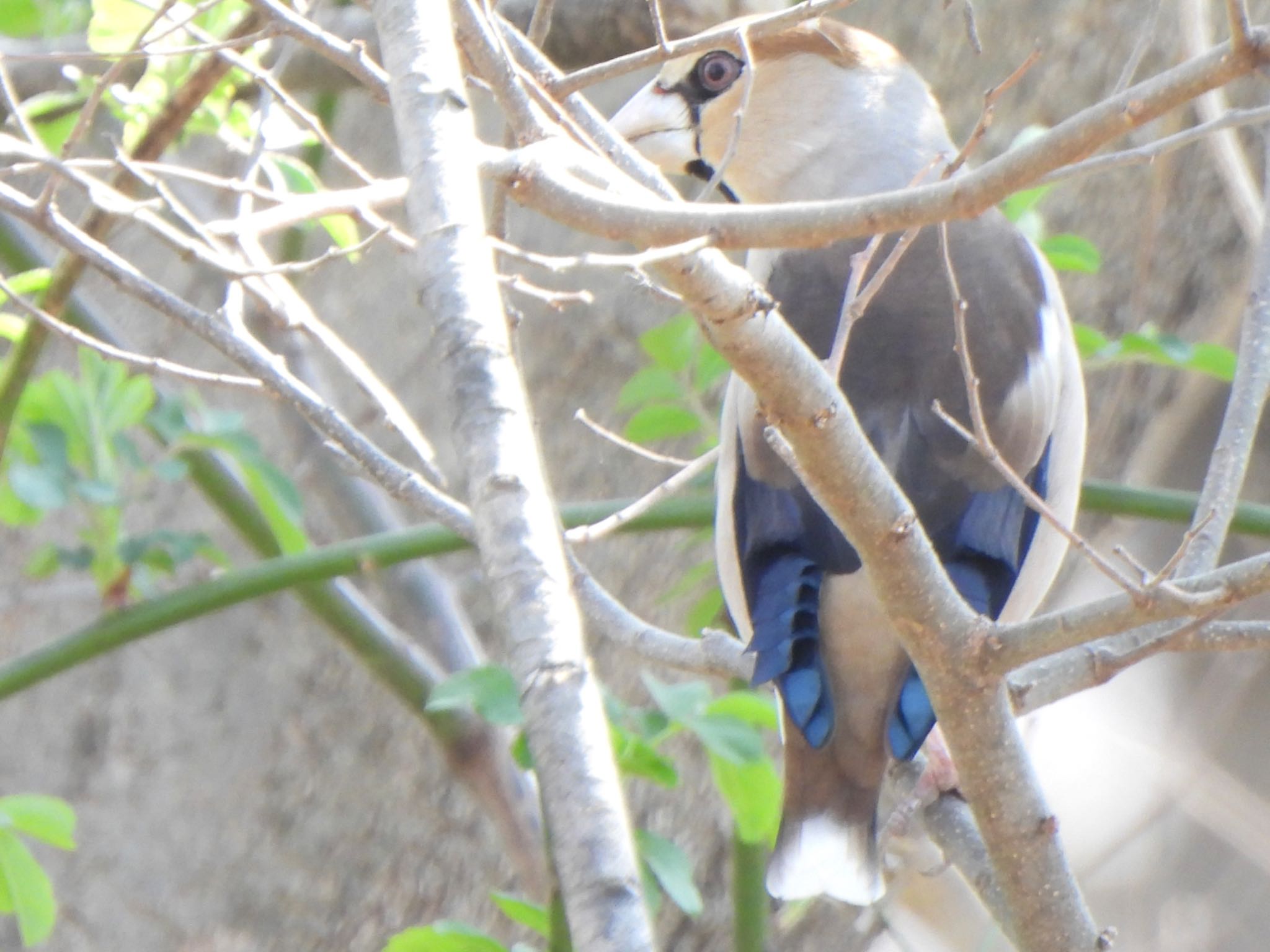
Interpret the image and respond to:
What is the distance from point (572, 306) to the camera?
10.7 feet

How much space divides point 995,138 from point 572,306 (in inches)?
34.6

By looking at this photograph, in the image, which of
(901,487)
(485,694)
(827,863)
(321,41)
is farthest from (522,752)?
(321,41)

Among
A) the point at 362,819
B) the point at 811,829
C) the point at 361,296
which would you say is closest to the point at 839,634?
the point at 811,829

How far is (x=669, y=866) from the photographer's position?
5.90 feet

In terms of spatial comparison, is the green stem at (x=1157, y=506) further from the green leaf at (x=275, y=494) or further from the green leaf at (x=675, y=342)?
the green leaf at (x=275, y=494)

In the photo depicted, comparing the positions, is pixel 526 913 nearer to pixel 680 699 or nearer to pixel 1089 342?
pixel 680 699

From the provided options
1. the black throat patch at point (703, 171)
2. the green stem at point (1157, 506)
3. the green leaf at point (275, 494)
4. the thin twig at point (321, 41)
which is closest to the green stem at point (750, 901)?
the green stem at point (1157, 506)

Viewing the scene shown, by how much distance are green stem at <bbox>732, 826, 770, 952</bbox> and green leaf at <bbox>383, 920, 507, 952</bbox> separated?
622 mm

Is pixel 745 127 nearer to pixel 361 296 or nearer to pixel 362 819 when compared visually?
pixel 361 296

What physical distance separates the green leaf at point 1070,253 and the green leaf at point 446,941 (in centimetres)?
113

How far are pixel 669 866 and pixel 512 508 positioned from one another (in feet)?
3.48

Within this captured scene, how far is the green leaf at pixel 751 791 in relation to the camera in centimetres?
183

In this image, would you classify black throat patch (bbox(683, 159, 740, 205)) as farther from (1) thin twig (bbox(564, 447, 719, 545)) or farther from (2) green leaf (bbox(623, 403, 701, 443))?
(1) thin twig (bbox(564, 447, 719, 545))

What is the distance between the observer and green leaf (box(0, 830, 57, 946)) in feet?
6.32
